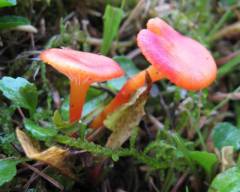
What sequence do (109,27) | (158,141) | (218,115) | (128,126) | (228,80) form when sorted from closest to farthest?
(128,126) → (158,141) → (109,27) → (218,115) → (228,80)

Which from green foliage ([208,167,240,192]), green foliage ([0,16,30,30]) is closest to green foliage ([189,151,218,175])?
green foliage ([208,167,240,192])

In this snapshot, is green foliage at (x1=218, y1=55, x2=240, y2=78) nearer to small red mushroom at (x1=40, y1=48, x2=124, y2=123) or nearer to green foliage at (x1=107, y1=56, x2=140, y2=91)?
green foliage at (x1=107, y1=56, x2=140, y2=91)

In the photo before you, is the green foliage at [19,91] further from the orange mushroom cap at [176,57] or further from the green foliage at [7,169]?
the orange mushroom cap at [176,57]

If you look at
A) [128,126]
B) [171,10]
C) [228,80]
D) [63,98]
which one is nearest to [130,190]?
[128,126]

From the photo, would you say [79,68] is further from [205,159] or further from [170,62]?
[205,159]

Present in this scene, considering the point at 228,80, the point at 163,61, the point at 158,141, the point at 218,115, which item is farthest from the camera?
the point at 228,80

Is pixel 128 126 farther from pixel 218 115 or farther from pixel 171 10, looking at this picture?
pixel 171 10

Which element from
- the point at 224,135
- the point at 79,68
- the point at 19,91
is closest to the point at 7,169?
the point at 19,91

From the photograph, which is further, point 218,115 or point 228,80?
point 228,80
